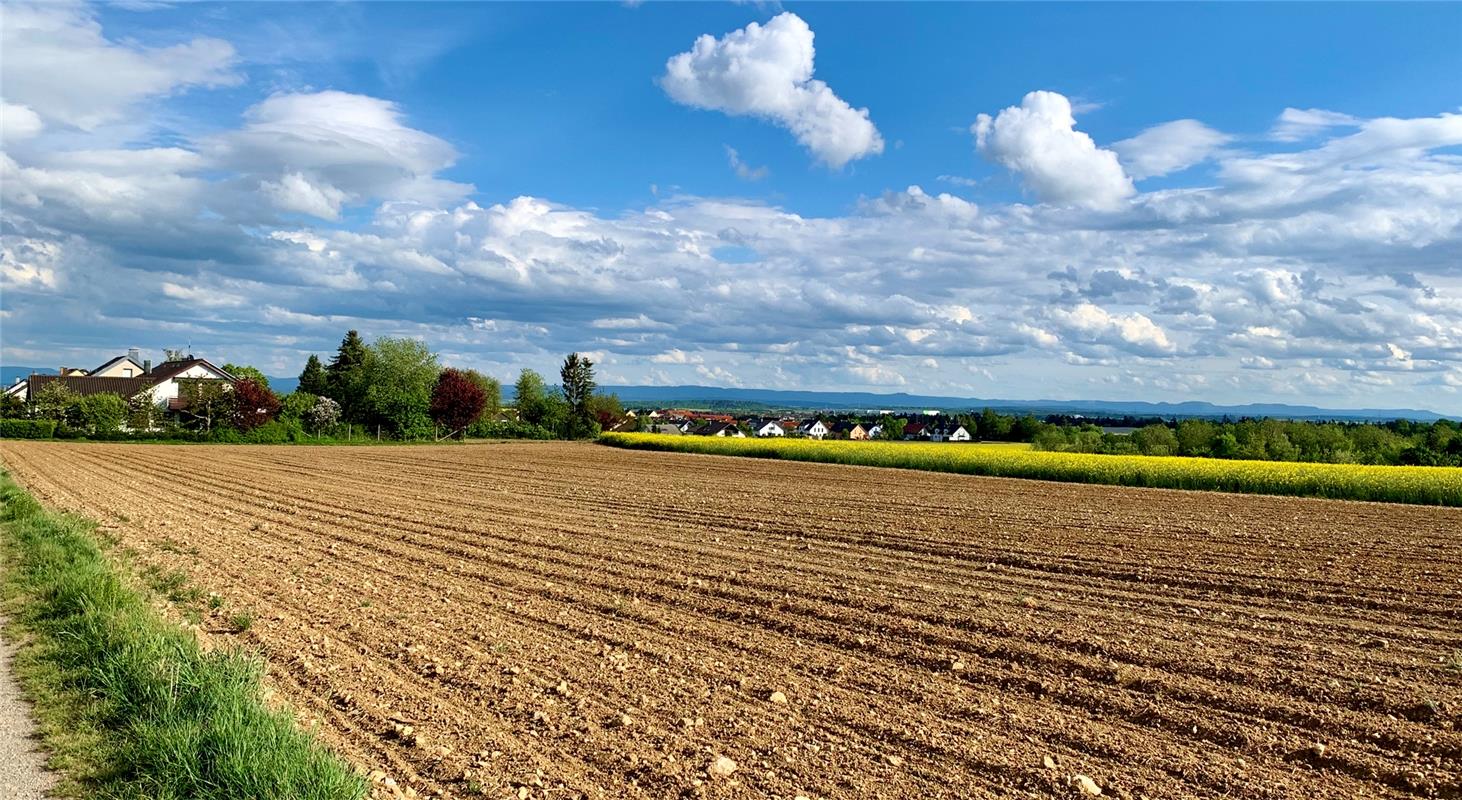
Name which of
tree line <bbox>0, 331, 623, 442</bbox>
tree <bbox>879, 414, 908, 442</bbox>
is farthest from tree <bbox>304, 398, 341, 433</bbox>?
tree <bbox>879, 414, 908, 442</bbox>

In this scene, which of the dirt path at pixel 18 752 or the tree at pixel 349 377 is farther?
the tree at pixel 349 377

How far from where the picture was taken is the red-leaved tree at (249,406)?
217ft

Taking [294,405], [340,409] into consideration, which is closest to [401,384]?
[340,409]

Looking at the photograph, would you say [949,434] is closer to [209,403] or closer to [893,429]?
[893,429]

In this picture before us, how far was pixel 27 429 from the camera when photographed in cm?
6284

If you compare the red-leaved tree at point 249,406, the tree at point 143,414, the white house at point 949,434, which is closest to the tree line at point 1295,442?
the white house at point 949,434

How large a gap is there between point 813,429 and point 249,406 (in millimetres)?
84747

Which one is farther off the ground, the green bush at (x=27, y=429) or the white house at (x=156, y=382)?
the white house at (x=156, y=382)

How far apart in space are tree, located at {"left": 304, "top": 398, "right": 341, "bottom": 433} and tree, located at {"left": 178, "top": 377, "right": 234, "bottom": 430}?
7.11 meters

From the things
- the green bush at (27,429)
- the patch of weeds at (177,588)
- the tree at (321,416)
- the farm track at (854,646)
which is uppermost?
the tree at (321,416)

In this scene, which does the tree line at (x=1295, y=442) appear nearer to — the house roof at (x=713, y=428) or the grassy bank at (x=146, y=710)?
the grassy bank at (x=146, y=710)

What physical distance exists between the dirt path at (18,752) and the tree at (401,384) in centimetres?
7136

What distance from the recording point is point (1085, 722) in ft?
23.9

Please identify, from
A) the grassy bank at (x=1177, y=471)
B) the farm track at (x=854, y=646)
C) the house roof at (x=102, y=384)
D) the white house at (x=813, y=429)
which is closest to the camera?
the farm track at (x=854, y=646)
